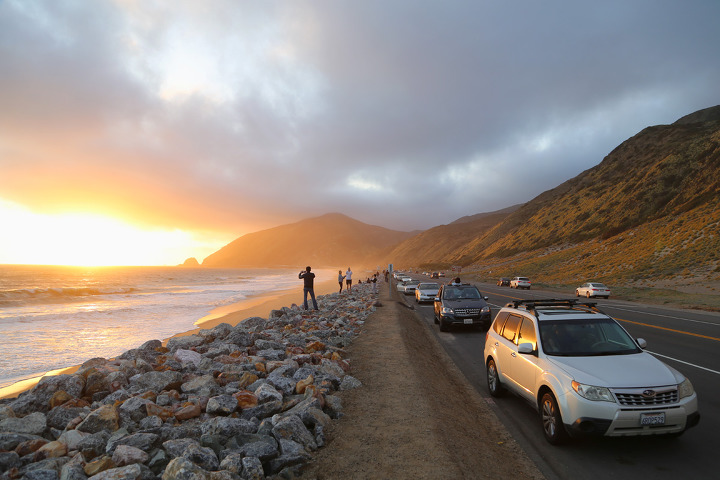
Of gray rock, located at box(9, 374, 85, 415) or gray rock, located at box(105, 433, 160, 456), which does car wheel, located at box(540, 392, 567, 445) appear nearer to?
gray rock, located at box(105, 433, 160, 456)

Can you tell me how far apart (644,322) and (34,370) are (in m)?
23.0

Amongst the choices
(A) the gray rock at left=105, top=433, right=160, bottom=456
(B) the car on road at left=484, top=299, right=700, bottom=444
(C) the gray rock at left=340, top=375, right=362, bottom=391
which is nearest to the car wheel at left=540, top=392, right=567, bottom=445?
(B) the car on road at left=484, top=299, right=700, bottom=444

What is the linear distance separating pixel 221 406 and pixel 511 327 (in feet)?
17.2

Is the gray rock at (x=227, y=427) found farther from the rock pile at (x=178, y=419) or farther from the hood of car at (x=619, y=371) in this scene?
the hood of car at (x=619, y=371)

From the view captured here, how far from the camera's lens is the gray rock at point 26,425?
223 inches

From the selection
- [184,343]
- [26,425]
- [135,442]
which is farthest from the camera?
[184,343]

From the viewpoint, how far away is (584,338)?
20.6 feet

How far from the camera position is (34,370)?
12.9m

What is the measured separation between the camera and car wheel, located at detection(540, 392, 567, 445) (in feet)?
17.9

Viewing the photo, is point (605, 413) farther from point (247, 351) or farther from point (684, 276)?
point (684, 276)

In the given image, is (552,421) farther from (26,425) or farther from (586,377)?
(26,425)

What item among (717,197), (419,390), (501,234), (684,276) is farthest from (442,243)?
(419,390)

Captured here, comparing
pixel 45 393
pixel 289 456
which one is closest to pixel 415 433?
pixel 289 456

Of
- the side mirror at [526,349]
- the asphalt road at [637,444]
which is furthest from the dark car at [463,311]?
the side mirror at [526,349]
